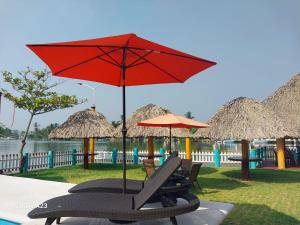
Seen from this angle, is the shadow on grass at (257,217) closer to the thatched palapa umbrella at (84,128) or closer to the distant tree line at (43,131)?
the thatched palapa umbrella at (84,128)

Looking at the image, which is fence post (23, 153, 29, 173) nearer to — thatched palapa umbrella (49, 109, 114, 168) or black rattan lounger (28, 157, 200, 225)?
thatched palapa umbrella (49, 109, 114, 168)

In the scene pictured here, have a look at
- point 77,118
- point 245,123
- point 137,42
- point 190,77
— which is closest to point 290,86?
point 245,123

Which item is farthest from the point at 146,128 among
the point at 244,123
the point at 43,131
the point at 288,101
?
the point at 43,131

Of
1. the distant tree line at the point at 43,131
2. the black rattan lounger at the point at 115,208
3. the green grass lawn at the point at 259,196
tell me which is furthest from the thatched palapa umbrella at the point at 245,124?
the distant tree line at the point at 43,131

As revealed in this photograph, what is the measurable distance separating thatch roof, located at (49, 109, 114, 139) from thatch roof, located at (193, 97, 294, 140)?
20.5 ft

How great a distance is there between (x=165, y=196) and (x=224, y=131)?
312 inches

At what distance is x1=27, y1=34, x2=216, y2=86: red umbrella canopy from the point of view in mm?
4027

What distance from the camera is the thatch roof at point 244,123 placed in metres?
10.9

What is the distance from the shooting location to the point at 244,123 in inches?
437

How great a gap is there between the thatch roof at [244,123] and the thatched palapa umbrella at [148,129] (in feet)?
8.81

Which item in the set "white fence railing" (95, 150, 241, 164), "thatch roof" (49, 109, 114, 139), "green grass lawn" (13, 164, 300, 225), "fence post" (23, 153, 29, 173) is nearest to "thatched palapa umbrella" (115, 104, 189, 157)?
"thatch roof" (49, 109, 114, 139)

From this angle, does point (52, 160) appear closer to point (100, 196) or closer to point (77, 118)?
point (77, 118)

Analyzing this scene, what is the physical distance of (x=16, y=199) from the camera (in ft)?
17.6

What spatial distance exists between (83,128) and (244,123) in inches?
355
